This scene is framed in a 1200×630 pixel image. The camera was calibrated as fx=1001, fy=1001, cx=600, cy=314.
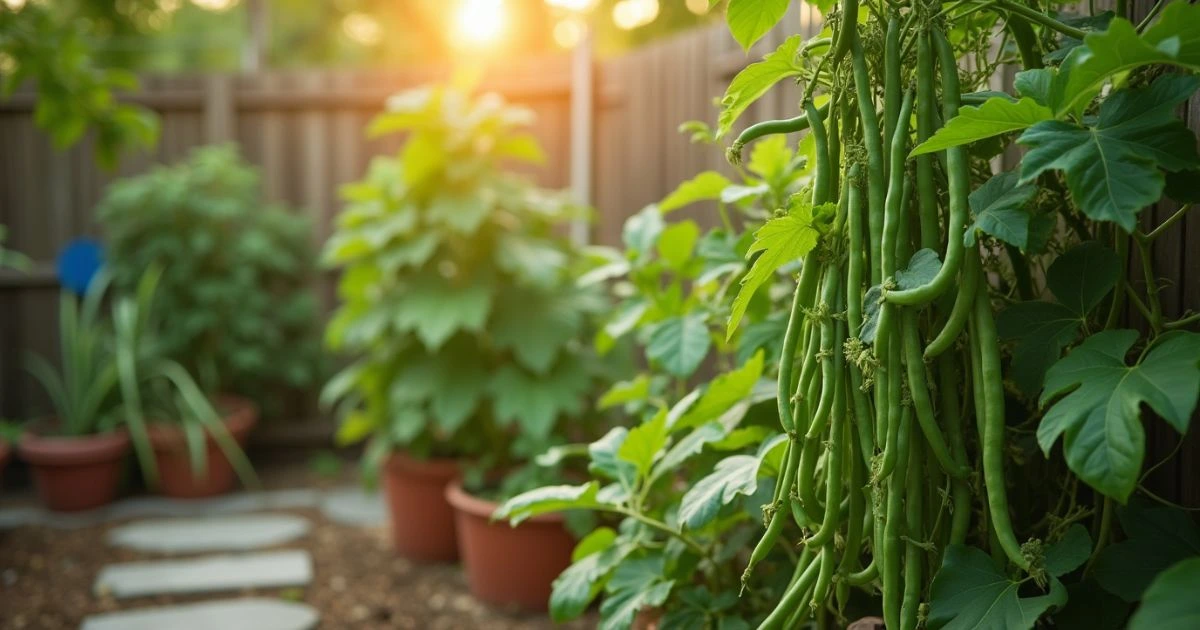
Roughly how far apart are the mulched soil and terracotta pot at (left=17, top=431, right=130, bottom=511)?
0.78 ft

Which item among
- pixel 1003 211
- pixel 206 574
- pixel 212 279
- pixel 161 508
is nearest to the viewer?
pixel 1003 211

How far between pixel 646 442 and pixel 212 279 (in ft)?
10.8

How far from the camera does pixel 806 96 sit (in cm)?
105

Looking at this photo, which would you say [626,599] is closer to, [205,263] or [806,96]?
[806,96]

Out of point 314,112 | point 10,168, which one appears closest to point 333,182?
point 314,112

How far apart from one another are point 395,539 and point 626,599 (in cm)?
201

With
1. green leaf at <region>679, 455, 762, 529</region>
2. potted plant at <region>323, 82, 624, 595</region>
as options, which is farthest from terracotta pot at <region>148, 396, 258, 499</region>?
green leaf at <region>679, 455, 762, 529</region>

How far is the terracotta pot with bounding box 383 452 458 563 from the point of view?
309 cm

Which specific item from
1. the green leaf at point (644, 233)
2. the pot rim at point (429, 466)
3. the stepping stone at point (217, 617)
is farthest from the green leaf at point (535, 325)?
the green leaf at point (644, 233)

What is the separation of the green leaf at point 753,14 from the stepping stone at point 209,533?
9.28 ft

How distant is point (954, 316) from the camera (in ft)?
3.14

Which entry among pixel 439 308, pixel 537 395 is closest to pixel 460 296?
pixel 439 308

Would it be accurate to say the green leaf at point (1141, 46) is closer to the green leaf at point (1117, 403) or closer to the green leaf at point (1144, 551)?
the green leaf at point (1117, 403)

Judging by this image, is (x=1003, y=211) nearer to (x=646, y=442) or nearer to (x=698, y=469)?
(x=646, y=442)
